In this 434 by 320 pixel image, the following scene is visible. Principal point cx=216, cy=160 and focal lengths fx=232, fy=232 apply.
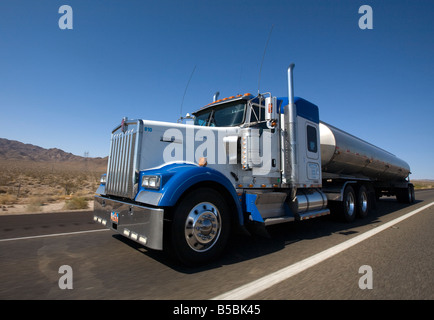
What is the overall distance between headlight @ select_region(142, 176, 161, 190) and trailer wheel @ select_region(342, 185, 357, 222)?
19.0 ft

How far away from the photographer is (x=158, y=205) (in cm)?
289

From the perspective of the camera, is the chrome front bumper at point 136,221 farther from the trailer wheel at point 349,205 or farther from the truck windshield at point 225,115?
the trailer wheel at point 349,205

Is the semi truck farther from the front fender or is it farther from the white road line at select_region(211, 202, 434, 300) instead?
the white road line at select_region(211, 202, 434, 300)

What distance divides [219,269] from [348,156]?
20.4ft

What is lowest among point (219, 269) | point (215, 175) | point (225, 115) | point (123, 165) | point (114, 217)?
point (219, 269)

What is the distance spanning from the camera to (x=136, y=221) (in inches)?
122

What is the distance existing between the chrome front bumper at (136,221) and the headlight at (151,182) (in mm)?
295

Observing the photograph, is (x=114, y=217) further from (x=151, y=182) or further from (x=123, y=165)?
(x=151, y=182)

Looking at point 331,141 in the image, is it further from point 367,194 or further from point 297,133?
point 367,194

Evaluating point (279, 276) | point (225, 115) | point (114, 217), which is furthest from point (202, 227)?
point (225, 115)

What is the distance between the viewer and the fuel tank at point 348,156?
6879mm

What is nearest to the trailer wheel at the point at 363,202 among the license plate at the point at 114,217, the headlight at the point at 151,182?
the headlight at the point at 151,182
